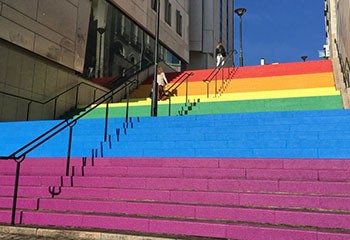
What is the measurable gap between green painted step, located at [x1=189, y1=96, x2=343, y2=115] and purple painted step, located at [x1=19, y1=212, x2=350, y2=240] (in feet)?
23.9

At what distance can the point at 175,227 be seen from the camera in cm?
501

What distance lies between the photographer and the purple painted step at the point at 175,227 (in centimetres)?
446

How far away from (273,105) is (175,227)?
758 cm

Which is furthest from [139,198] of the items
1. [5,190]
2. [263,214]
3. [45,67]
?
[45,67]

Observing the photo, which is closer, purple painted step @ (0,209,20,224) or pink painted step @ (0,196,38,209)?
purple painted step @ (0,209,20,224)

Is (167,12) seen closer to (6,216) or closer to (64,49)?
(64,49)

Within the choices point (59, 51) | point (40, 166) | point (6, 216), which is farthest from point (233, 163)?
point (59, 51)

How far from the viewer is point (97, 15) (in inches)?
684

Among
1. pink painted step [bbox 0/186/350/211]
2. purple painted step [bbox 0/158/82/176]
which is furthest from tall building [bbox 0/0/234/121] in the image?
pink painted step [bbox 0/186/350/211]

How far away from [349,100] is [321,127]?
2860 millimetres

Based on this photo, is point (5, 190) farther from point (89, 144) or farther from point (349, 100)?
point (349, 100)

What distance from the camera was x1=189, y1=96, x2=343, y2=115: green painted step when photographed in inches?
442

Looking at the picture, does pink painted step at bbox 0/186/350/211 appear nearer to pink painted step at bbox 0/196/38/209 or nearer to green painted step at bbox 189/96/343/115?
pink painted step at bbox 0/196/38/209

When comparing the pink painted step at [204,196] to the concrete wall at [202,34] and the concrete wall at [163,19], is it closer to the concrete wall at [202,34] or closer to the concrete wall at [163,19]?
the concrete wall at [163,19]
